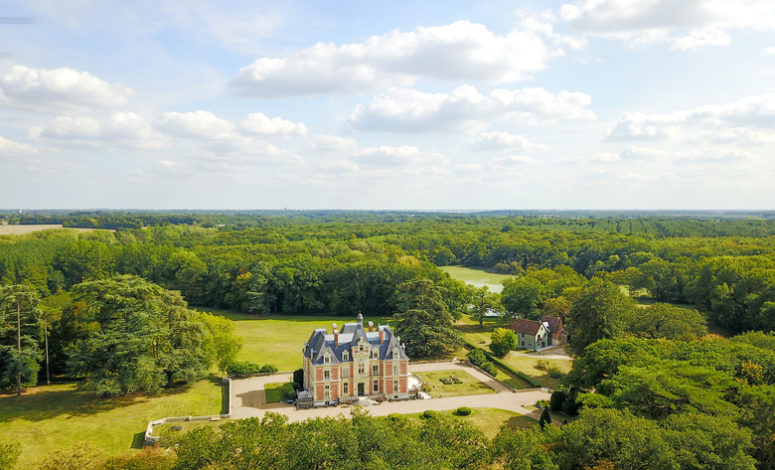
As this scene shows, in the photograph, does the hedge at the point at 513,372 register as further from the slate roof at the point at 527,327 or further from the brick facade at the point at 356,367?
the brick facade at the point at 356,367

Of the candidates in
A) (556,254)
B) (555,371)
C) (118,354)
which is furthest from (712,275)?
(118,354)

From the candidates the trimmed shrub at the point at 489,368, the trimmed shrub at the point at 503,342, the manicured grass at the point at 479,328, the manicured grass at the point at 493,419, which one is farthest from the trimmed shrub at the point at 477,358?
the manicured grass at the point at 493,419

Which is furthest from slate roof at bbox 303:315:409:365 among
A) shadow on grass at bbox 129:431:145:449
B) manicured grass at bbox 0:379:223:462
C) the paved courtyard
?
shadow on grass at bbox 129:431:145:449

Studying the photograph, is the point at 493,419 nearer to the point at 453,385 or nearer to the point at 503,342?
the point at 453,385

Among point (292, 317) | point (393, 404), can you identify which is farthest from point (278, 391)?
point (292, 317)

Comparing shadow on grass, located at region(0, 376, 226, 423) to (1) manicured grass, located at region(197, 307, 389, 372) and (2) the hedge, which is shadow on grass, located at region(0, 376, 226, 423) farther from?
(2) the hedge
